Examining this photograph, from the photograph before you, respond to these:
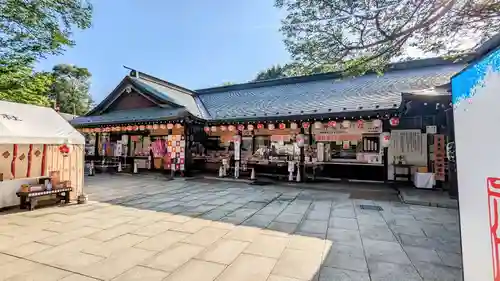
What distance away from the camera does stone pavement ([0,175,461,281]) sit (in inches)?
118

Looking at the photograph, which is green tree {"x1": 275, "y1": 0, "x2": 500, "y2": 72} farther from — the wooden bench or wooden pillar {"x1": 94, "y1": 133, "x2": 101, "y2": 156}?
wooden pillar {"x1": 94, "y1": 133, "x2": 101, "y2": 156}

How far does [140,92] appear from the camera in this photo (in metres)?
13.9

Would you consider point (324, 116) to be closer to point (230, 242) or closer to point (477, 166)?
point (230, 242)

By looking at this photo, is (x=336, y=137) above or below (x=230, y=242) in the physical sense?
above

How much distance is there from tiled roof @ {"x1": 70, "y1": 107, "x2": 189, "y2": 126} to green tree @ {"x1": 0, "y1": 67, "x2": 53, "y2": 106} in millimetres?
4210

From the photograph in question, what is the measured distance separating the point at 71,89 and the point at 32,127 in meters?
31.3

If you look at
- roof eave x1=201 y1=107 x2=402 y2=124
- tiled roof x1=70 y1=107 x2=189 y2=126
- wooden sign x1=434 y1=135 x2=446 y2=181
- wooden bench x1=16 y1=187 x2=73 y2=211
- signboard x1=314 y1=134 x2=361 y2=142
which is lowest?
wooden bench x1=16 y1=187 x2=73 y2=211

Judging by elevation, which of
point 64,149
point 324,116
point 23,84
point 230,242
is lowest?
point 230,242

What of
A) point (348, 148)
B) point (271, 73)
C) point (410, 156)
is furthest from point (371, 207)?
point (271, 73)

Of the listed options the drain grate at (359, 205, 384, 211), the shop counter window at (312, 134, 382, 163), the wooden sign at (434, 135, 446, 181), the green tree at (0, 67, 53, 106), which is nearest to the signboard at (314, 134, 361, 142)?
the shop counter window at (312, 134, 382, 163)

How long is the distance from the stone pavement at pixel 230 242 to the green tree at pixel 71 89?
100ft

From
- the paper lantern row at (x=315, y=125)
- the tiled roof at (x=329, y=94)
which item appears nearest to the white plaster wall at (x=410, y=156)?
the paper lantern row at (x=315, y=125)

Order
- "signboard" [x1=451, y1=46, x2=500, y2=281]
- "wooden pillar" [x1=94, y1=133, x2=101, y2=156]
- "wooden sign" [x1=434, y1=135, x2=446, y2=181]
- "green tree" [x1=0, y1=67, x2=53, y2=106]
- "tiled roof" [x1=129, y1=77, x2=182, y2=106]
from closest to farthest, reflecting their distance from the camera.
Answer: "signboard" [x1=451, y1=46, x2=500, y2=281] < "green tree" [x1=0, y1=67, x2=53, y2=106] < "wooden sign" [x1=434, y1=135, x2=446, y2=181] < "tiled roof" [x1=129, y1=77, x2=182, y2=106] < "wooden pillar" [x1=94, y1=133, x2=101, y2=156]

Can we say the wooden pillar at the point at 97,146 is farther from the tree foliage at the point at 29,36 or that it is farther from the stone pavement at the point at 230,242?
the stone pavement at the point at 230,242
